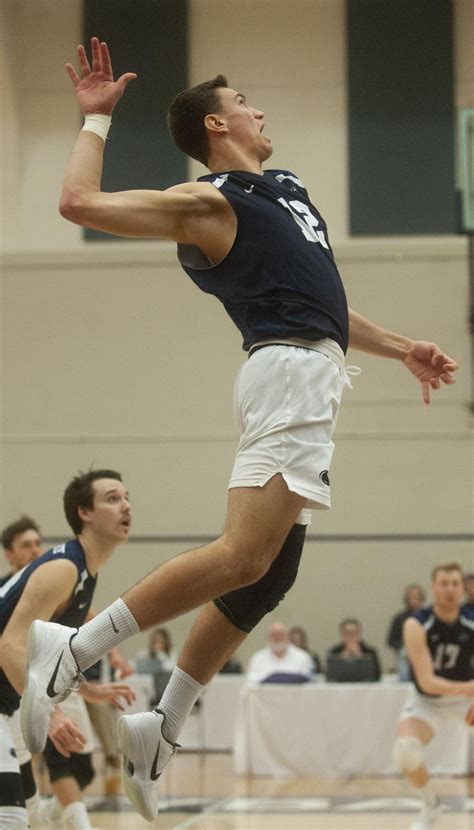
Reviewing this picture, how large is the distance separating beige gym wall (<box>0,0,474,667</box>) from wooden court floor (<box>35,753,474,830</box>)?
543 cm

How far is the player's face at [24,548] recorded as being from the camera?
695 centimetres

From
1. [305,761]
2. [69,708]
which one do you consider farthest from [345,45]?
[69,708]

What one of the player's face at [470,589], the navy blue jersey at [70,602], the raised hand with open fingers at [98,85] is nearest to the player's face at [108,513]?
the navy blue jersey at [70,602]

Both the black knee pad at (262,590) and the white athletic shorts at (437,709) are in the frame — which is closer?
the black knee pad at (262,590)

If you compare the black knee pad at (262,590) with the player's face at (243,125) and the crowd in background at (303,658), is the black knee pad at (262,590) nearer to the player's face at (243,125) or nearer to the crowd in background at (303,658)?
the player's face at (243,125)

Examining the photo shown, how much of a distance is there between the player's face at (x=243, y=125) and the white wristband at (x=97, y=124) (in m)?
0.48

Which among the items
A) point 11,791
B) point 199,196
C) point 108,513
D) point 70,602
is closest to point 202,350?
point 108,513

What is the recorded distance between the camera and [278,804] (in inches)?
383

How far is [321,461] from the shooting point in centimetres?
389

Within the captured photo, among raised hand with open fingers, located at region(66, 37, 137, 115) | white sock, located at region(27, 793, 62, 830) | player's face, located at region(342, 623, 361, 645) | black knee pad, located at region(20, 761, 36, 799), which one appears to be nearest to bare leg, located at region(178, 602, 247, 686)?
raised hand with open fingers, located at region(66, 37, 137, 115)

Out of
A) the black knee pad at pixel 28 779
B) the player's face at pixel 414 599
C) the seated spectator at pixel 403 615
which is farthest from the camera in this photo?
the player's face at pixel 414 599

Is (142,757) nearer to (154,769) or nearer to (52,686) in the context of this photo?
(154,769)

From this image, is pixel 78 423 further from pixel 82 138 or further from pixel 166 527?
pixel 82 138

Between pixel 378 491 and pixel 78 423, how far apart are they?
14.5ft
